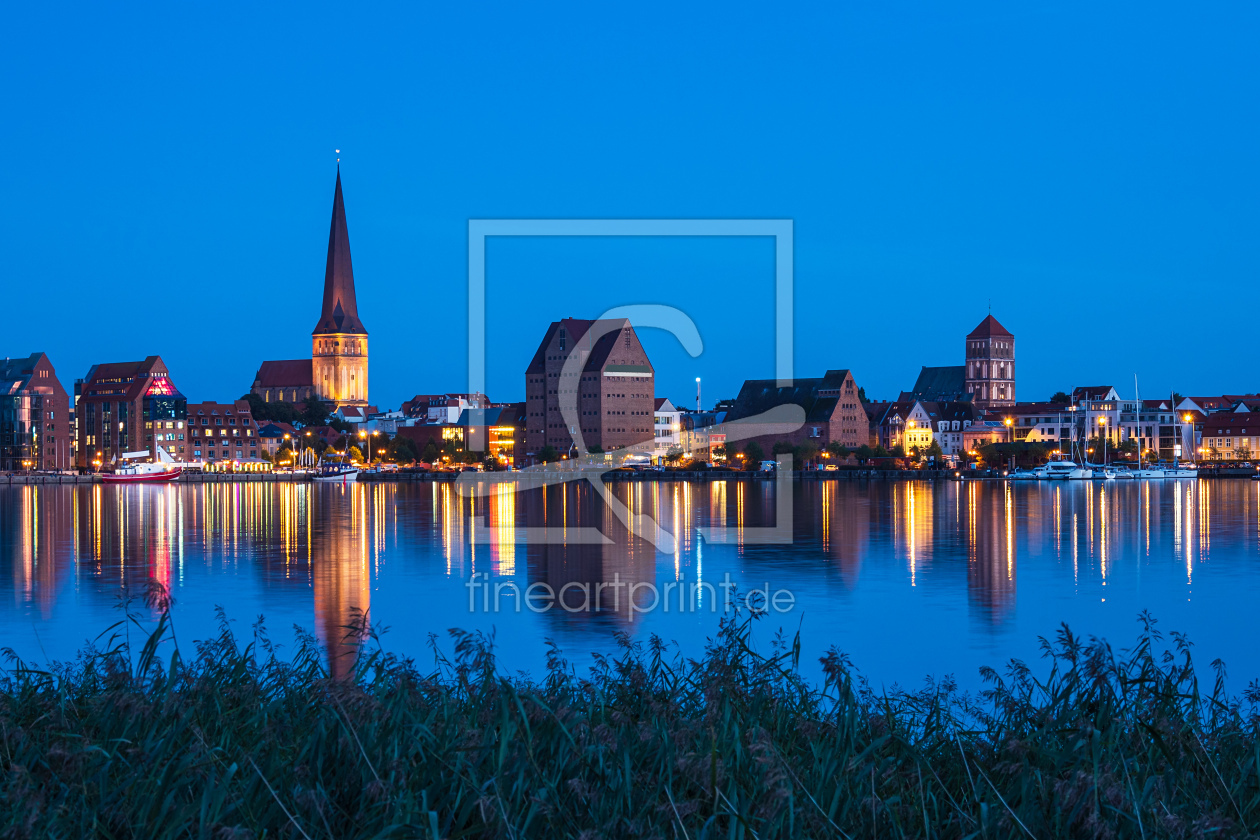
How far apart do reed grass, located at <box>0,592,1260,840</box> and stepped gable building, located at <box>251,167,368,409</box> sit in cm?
17891

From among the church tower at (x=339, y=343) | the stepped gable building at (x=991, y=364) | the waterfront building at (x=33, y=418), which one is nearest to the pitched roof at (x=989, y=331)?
the stepped gable building at (x=991, y=364)

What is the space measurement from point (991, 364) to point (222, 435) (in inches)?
3955

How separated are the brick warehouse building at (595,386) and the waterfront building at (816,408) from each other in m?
11.7

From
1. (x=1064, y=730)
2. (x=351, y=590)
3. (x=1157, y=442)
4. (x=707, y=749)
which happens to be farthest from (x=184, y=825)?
(x=1157, y=442)

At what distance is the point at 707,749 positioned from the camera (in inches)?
221

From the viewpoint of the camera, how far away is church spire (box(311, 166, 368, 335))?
7101 inches

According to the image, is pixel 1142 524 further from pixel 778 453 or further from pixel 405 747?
pixel 778 453

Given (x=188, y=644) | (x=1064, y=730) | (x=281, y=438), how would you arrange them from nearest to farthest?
(x=1064, y=730) → (x=188, y=644) → (x=281, y=438)

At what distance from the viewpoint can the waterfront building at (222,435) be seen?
441ft

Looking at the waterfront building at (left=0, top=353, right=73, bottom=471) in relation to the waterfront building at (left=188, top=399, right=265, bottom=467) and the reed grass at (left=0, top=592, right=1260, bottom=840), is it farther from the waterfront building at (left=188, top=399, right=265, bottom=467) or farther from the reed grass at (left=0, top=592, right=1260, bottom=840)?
the reed grass at (left=0, top=592, right=1260, bottom=840)

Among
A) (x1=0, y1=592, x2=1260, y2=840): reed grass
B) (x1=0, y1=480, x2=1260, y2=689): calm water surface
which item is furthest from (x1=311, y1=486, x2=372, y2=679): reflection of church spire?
(x1=0, y1=592, x2=1260, y2=840): reed grass

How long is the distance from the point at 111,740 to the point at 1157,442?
141649mm

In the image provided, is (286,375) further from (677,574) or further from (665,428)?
(677,574)

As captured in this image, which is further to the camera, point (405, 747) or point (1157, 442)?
point (1157, 442)
